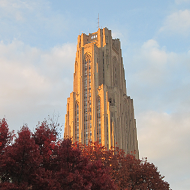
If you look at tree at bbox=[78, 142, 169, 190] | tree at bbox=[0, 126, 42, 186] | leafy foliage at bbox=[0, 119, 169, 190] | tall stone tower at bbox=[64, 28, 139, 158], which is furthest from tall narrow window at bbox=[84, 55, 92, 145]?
tree at bbox=[0, 126, 42, 186]

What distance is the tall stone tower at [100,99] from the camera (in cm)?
8975

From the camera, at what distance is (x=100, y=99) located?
307 ft

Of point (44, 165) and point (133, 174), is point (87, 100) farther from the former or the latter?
point (44, 165)

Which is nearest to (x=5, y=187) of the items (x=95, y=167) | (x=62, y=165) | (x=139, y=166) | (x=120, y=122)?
(x=62, y=165)

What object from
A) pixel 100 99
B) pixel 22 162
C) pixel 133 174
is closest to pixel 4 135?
pixel 22 162

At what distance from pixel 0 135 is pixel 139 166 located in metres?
21.4

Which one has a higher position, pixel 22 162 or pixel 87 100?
pixel 87 100

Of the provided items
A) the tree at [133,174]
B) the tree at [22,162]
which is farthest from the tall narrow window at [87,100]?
the tree at [22,162]

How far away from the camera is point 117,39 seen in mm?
109875

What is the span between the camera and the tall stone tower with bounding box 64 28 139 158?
89.8m

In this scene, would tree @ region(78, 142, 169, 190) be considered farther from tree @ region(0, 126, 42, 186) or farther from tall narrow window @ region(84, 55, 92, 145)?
tall narrow window @ region(84, 55, 92, 145)

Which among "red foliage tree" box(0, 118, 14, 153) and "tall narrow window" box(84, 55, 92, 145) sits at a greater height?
"tall narrow window" box(84, 55, 92, 145)

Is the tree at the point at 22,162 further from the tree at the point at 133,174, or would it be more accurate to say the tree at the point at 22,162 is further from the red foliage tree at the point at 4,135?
the tree at the point at 133,174

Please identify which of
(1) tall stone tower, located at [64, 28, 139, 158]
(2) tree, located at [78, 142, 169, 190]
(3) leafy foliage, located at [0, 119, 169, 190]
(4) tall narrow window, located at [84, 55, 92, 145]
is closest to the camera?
(3) leafy foliage, located at [0, 119, 169, 190]
